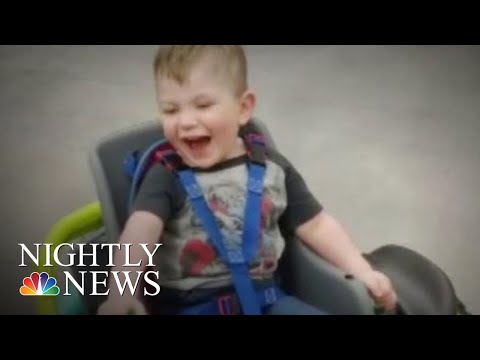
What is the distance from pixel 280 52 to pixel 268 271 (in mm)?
557

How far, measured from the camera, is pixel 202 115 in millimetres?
1722

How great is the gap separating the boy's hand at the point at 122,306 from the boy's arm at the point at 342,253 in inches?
16.3

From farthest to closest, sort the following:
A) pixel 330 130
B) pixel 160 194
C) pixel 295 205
→ pixel 330 130 → pixel 295 205 → pixel 160 194

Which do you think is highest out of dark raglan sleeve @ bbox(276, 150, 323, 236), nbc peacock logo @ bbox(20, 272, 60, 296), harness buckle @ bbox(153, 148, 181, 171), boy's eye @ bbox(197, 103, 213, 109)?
boy's eye @ bbox(197, 103, 213, 109)

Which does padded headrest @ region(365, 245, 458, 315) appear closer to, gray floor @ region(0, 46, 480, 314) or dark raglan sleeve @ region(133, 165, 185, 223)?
gray floor @ region(0, 46, 480, 314)

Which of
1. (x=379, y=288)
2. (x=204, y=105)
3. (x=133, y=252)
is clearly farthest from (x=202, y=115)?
(x=379, y=288)

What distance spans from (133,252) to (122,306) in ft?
0.41

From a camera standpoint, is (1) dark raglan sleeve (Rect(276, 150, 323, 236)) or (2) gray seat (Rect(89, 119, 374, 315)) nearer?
(2) gray seat (Rect(89, 119, 374, 315))

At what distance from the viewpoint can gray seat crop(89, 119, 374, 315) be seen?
5.46ft

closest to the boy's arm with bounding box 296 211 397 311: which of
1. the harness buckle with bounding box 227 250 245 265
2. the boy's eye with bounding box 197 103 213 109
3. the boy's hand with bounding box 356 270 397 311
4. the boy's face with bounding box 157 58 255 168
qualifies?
the boy's hand with bounding box 356 270 397 311

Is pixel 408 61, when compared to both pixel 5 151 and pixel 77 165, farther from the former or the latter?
pixel 5 151

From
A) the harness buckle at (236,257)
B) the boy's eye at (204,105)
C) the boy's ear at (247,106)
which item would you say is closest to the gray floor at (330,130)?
the boy's ear at (247,106)

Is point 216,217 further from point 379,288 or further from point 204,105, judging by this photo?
point 379,288

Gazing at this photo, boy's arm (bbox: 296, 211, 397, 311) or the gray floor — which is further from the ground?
the gray floor
